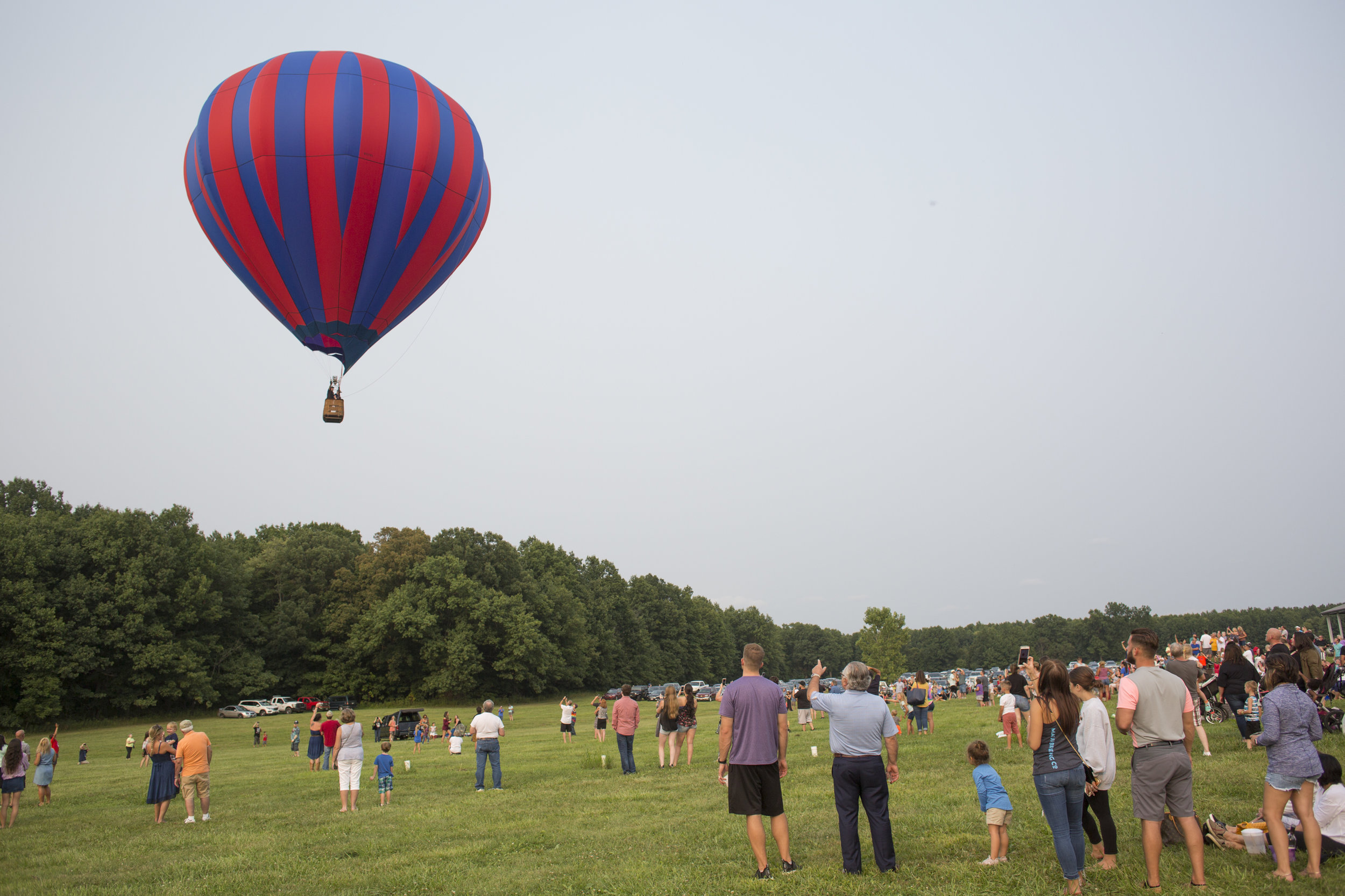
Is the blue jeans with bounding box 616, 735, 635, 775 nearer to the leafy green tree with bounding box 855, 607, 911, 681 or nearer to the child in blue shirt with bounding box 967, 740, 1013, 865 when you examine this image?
the child in blue shirt with bounding box 967, 740, 1013, 865

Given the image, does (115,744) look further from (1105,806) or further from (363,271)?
(1105,806)

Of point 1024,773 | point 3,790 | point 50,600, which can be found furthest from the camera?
point 50,600

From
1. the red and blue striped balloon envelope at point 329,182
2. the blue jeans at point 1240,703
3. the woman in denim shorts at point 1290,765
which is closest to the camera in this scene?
the woman in denim shorts at point 1290,765

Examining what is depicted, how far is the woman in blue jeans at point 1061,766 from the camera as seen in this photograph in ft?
19.6

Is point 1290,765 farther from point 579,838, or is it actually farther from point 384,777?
point 384,777

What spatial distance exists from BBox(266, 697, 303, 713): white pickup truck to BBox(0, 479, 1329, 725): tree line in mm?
2395

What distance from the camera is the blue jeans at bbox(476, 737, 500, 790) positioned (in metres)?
14.0

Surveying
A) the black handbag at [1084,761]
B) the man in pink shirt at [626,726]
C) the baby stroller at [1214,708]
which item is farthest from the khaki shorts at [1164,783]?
the man in pink shirt at [626,726]

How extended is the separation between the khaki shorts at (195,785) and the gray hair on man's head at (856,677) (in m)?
10.5

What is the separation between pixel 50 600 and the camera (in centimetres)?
4819

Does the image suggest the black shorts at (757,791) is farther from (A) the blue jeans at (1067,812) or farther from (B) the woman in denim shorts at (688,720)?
(B) the woman in denim shorts at (688,720)

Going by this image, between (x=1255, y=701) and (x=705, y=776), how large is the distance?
26.8ft

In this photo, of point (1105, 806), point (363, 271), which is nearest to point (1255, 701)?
point (1105, 806)

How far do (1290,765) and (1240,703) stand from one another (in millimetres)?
6722
